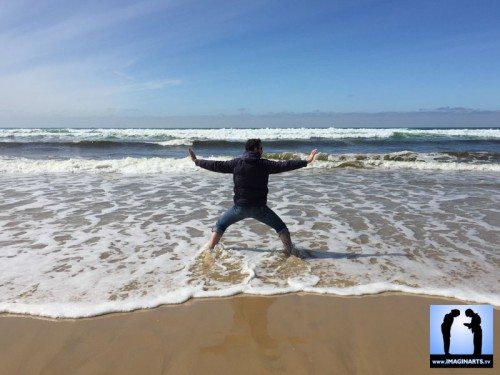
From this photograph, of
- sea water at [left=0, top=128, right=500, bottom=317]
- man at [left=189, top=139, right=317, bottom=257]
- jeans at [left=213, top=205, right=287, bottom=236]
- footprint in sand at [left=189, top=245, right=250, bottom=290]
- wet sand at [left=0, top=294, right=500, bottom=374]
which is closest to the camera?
wet sand at [left=0, top=294, right=500, bottom=374]

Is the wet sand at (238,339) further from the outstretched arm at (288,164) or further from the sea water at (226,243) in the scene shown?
the outstretched arm at (288,164)

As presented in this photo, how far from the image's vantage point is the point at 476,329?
329 cm

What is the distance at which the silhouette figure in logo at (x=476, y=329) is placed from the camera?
3074mm

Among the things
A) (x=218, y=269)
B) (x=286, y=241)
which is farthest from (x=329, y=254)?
(x=218, y=269)

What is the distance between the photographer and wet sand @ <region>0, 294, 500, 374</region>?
2.99 meters

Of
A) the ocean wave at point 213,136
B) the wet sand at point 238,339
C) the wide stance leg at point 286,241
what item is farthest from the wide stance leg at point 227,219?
the ocean wave at point 213,136

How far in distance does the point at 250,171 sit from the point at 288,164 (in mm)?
492

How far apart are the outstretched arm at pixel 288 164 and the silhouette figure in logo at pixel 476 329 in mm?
2280

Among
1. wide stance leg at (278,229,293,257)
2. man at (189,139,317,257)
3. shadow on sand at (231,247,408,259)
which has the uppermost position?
man at (189,139,317,257)

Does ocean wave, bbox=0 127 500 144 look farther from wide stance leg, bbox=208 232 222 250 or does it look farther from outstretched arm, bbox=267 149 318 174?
outstretched arm, bbox=267 149 318 174

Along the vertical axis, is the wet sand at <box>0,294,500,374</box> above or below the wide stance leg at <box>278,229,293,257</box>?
below

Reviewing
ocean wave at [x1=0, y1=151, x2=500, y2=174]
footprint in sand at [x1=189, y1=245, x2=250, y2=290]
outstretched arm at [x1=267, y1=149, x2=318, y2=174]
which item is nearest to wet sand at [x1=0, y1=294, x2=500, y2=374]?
footprint in sand at [x1=189, y1=245, x2=250, y2=290]

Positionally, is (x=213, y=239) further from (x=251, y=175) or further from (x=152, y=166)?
(x=152, y=166)

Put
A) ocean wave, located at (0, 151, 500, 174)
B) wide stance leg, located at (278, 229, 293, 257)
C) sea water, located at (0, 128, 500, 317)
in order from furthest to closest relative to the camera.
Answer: ocean wave, located at (0, 151, 500, 174), wide stance leg, located at (278, 229, 293, 257), sea water, located at (0, 128, 500, 317)
